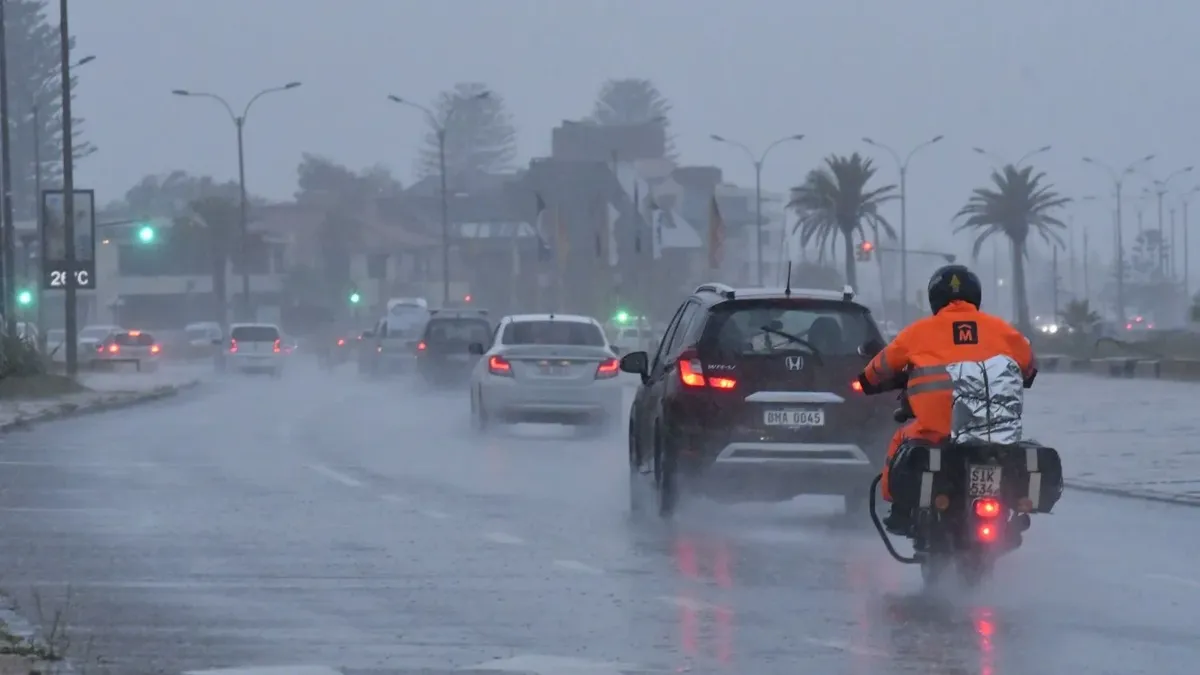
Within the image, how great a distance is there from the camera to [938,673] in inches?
384

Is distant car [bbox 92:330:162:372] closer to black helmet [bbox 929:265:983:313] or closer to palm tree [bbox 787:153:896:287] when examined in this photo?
palm tree [bbox 787:153:896:287]

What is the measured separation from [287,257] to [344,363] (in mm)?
70048

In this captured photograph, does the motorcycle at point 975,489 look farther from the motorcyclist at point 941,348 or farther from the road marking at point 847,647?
the road marking at point 847,647

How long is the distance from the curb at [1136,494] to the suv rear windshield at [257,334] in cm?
4617

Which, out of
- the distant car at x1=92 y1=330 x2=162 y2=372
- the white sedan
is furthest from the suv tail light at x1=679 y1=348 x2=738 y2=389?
the distant car at x1=92 y1=330 x2=162 y2=372

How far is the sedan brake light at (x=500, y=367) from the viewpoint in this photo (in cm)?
2991

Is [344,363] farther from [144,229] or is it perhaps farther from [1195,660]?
[1195,660]

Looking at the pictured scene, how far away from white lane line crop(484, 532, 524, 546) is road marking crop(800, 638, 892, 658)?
4.98 meters

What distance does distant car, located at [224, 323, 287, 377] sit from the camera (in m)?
65.8

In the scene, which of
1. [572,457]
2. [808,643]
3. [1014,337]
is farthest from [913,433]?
[572,457]

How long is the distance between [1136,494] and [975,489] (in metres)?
9.23

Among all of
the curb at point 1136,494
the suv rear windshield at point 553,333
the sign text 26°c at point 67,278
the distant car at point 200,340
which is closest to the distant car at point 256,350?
the sign text 26°c at point 67,278

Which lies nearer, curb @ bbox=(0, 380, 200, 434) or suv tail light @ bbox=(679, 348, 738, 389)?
suv tail light @ bbox=(679, 348, 738, 389)

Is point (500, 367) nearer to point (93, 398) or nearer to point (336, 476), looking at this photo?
point (336, 476)
